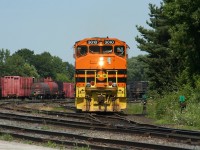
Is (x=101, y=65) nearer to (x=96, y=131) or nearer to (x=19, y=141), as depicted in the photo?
(x=96, y=131)

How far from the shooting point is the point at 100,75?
23.1 meters

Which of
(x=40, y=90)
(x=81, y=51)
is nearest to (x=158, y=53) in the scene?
(x=40, y=90)

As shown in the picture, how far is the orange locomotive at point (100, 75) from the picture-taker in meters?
23.0

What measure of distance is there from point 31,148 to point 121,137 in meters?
3.54

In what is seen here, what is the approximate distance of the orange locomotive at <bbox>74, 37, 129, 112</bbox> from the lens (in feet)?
75.5

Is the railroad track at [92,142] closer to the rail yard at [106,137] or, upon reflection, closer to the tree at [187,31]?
the rail yard at [106,137]

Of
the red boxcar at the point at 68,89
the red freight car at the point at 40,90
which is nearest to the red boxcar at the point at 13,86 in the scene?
the red freight car at the point at 40,90

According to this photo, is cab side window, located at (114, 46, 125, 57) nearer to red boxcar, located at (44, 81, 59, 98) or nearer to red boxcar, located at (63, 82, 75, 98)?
red boxcar, located at (44, 81, 59, 98)

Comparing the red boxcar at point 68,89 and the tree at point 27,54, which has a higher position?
the tree at point 27,54

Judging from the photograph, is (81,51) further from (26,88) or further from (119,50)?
(26,88)

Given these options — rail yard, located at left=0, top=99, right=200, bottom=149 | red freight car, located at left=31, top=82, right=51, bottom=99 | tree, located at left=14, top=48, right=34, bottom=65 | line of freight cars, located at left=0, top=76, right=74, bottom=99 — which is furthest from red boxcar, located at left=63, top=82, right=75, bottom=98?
tree, located at left=14, top=48, right=34, bottom=65

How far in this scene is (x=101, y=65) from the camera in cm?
2322

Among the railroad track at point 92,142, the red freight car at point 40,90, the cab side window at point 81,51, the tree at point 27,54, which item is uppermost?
the tree at point 27,54

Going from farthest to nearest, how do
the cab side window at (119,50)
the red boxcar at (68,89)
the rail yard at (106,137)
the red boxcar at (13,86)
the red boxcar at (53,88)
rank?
Result: the red boxcar at (68,89) → the red boxcar at (53,88) → the red boxcar at (13,86) → the cab side window at (119,50) → the rail yard at (106,137)
